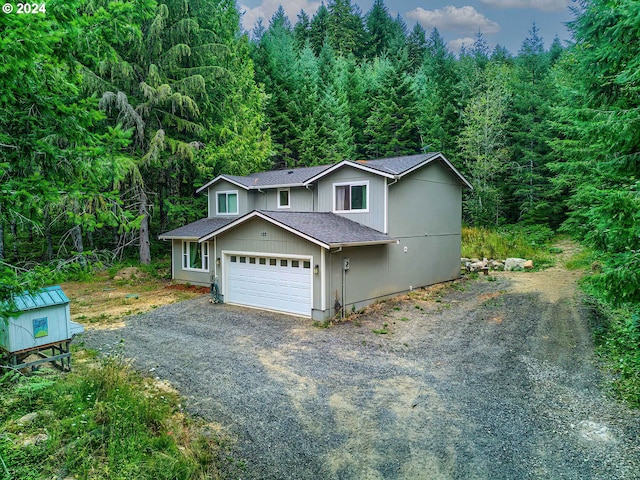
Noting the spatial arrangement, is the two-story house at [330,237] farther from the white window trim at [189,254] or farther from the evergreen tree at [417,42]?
the evergreen tree at [417,42]

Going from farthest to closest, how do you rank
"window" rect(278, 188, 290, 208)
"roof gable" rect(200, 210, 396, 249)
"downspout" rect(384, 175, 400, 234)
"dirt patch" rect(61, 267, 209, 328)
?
"window" rect(278, 188, 290, 208) < "downspout" rect(384, 175, 400, 234) < "dirt patch" rect(61, 267, 209, 328) < "roof gable" rect(200, 210, 396, 249)

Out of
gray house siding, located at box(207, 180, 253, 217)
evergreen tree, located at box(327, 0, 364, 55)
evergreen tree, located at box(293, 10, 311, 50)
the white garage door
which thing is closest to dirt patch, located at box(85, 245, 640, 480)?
the white garage door

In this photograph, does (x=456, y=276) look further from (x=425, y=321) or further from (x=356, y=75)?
(x=356, y=75)

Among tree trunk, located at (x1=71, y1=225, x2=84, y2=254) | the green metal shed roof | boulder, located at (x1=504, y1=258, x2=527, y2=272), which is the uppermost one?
tree trunk, located at (x1=71, y1=225, x2=84, y2=254)

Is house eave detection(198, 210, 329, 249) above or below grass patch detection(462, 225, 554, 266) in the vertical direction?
above

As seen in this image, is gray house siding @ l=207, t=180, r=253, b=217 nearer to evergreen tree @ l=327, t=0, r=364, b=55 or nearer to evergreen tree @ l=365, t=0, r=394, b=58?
evergreen tree @ l=327, t=0, r=364, b=55

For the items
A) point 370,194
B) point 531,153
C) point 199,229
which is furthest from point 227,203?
point 531,153

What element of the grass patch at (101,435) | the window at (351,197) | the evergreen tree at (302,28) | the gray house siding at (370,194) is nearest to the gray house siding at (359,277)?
the gray house siding at (370,194)
